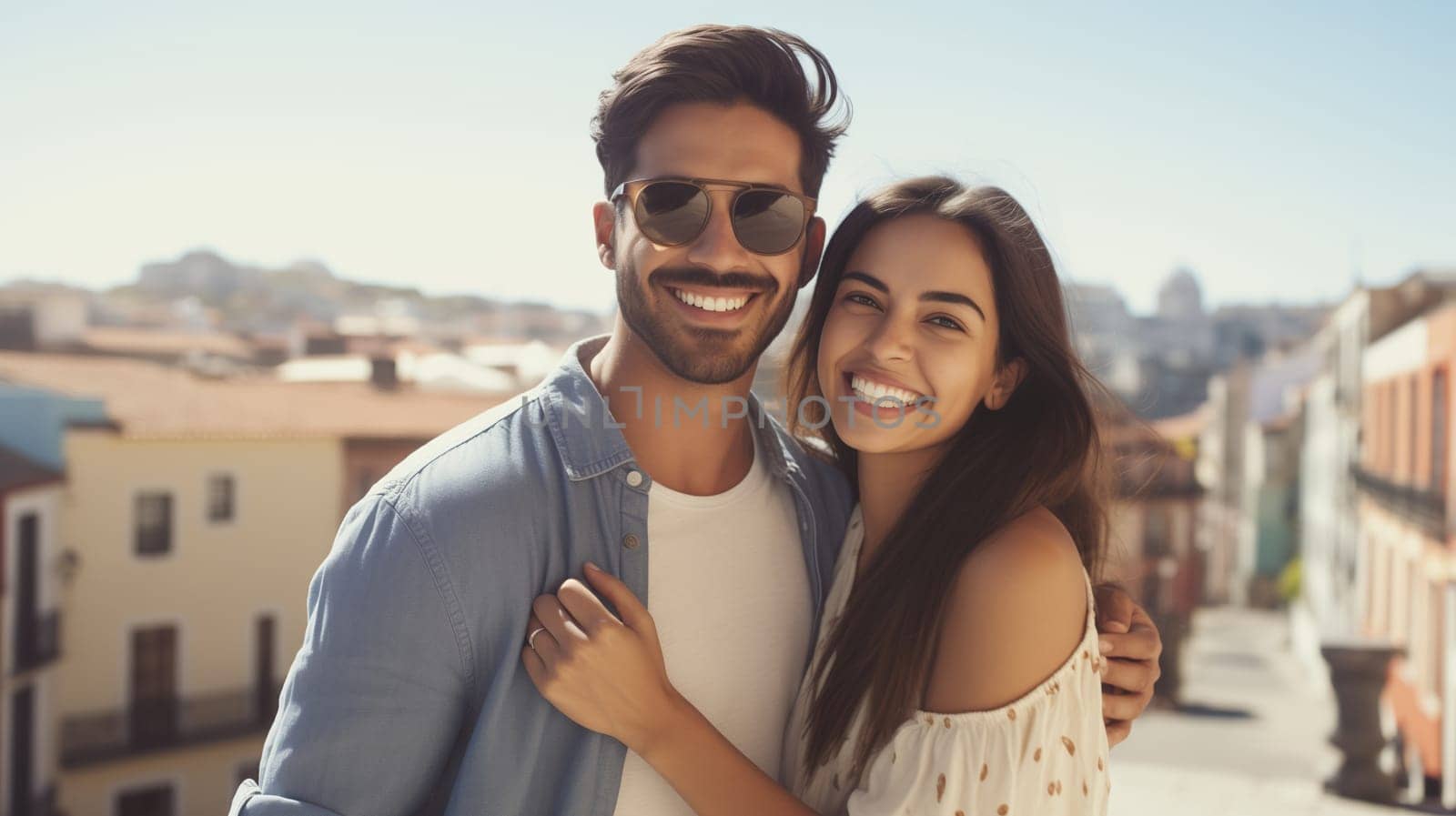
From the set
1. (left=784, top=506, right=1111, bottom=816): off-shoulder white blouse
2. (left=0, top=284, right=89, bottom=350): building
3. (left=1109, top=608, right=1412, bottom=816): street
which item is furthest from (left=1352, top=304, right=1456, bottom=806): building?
→ (left=0, top=284, right=89, bottom=350): building

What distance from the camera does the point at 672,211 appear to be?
235cm

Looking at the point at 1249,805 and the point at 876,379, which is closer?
the point at 876,379

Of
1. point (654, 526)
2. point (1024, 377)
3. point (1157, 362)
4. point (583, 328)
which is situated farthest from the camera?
point (1157, 362)

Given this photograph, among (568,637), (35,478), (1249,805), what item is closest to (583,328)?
(35,478)

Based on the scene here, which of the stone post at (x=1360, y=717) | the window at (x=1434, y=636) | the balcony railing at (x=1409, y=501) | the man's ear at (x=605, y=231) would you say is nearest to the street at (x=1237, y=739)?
the stone post at (x=1360, y=717)

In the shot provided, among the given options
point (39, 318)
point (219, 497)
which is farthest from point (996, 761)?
point (39, 318)

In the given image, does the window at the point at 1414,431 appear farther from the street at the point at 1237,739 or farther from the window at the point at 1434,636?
the street at the point at 1237,739

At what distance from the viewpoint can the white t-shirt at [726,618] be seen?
2.29m

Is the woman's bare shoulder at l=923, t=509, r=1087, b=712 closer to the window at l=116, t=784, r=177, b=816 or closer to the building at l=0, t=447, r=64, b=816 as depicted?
the building at l=0, t=447, r=64, b=816

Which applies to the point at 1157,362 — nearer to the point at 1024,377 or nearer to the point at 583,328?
the point at 583,328

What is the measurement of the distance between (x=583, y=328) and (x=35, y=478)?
2528 centimetres

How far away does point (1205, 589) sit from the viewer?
52.3 metres

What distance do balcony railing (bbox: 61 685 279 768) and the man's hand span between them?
24371 millimetres

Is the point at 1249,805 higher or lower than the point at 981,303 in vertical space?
lower
